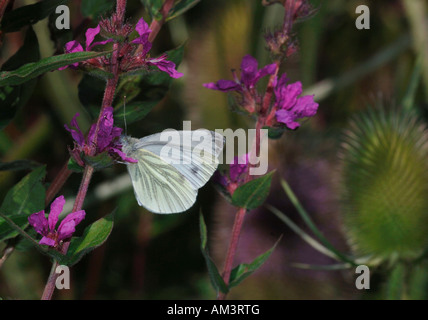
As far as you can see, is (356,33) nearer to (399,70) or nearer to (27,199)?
(399,70)

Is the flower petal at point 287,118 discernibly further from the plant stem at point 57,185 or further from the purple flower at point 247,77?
the plant stem at point 57,185

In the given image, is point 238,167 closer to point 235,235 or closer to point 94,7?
point 235,235

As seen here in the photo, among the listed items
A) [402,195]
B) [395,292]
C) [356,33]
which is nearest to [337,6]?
[356,33]

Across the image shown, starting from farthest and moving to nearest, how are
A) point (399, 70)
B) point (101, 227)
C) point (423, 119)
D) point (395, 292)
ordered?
point (399, 70), point (423, 119), point (395, 292), point (101, 227)

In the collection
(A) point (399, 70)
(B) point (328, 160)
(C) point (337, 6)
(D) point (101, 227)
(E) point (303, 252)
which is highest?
(C) point (337, 6)

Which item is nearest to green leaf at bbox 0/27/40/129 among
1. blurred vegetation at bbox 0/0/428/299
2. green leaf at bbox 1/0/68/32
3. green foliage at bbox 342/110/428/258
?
green leaf at bbox 1/0/68/32

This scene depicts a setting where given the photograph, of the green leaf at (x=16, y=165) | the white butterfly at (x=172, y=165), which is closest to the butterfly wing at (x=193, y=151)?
the white butterfly at (x=172, y=165)

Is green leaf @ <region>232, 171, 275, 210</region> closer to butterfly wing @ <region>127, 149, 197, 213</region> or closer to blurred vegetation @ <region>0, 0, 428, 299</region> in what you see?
butterfly wing @ <region>127, 149, 197, 213</region>

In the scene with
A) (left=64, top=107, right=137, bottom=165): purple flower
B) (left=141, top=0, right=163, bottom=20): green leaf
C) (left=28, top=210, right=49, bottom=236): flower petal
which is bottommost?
(left=28, top=210, right=49, bottom=236): flower petal
